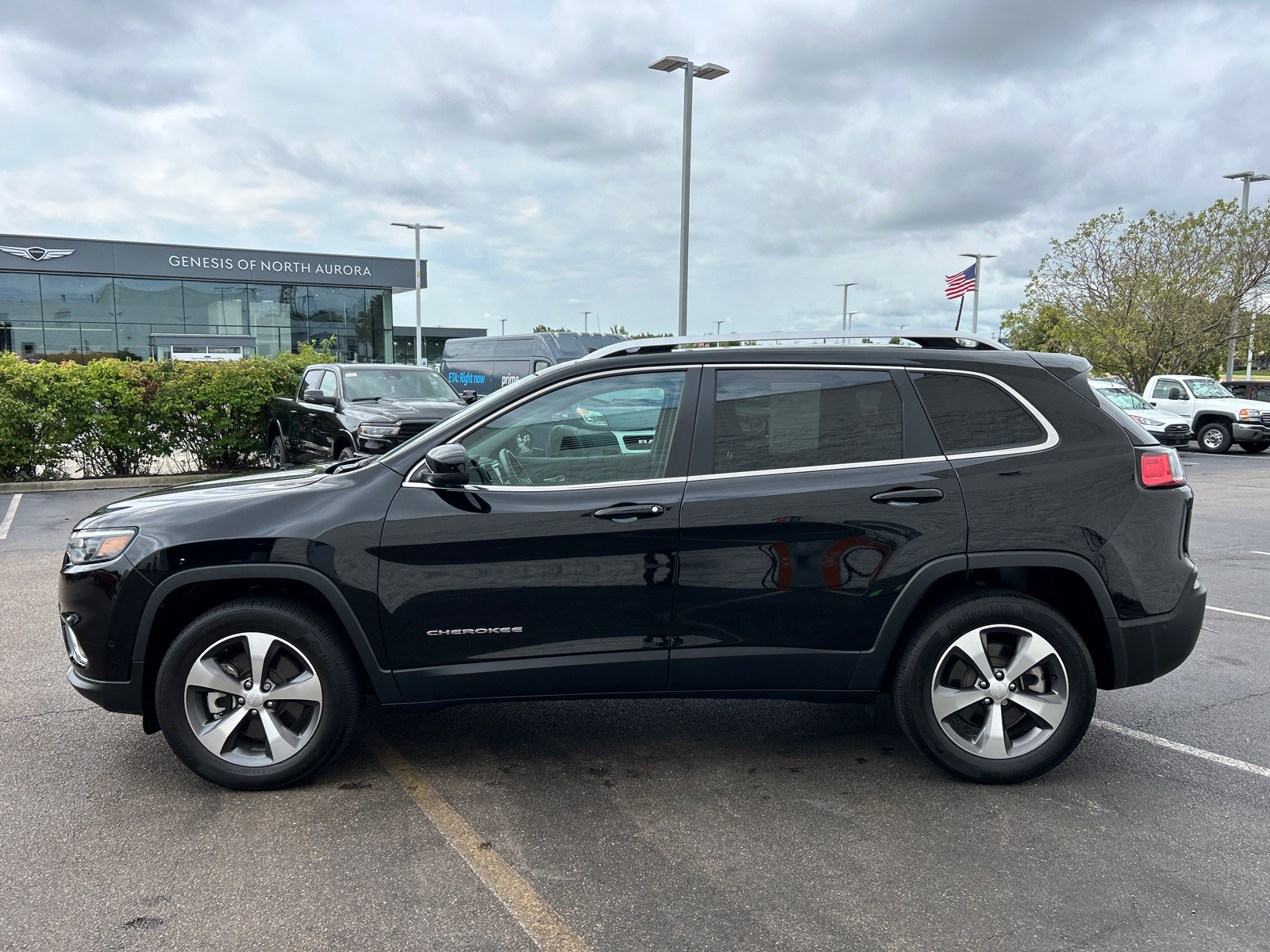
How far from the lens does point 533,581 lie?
3428mm

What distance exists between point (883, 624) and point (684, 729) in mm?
1180

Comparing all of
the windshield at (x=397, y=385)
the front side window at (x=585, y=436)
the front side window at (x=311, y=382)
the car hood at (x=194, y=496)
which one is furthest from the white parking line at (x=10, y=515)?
the front side window at (x=585, y=436)

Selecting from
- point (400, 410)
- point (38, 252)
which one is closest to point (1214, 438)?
point (400, 410)

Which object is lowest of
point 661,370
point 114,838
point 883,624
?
point 114,838

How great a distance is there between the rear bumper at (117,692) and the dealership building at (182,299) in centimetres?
3754

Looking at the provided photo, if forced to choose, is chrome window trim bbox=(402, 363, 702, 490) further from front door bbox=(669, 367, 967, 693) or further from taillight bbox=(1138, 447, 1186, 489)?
taillight bbox=(1138, 447, 1186, 489)

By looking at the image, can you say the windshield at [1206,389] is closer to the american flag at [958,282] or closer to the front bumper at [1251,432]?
the front bumper at [1251,432]

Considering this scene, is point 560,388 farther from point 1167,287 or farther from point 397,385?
point 1167,287

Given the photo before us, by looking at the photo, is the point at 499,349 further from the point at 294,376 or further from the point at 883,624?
the point at 883,624

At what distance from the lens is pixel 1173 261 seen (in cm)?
2927

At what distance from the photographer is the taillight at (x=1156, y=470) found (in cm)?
361

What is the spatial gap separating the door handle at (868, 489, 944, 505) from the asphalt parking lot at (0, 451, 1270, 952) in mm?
1145

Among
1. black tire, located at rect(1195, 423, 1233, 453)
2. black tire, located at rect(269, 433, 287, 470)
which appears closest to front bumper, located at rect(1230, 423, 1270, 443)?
black tire, located at rect(1195, 423, 1233, 453)

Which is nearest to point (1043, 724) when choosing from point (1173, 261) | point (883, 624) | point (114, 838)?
point (883, 624)
